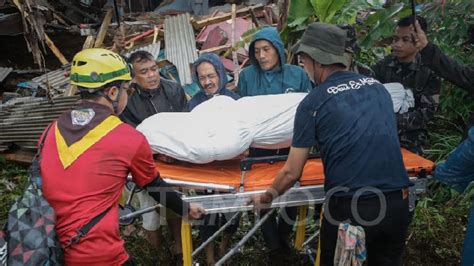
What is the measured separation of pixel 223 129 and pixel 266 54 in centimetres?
103

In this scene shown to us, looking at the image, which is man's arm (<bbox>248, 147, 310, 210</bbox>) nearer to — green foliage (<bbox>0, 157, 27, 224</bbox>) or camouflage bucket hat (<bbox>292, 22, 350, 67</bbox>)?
camouflage bucket hat (<bbox>292, 22, 350, 67</bbox>)

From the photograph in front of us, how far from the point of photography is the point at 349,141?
7.43ft

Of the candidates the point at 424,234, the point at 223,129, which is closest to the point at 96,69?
the point at 223,129

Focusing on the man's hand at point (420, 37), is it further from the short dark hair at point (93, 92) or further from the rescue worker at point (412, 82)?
the short dark hair at point (93, 92)

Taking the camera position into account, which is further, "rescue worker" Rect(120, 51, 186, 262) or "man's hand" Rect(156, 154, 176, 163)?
"rescue worker" Rect(120, 51, 186, 262)

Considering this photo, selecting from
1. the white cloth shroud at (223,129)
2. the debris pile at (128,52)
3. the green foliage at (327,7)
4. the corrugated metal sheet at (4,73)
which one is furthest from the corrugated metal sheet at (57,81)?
the white cloth shroud at (223,129)

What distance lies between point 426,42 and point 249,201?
5.74ft

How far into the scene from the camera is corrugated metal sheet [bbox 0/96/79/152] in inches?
230

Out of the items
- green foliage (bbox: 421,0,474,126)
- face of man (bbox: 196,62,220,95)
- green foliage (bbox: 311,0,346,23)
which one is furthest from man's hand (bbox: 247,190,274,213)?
green foliage (bbox: 421,0,474,126)

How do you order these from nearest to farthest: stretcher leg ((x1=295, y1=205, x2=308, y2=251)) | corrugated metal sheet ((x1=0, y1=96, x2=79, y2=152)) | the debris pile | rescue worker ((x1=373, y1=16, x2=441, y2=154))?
1. rescue worker ((x1=373, y1=16, x2=441, y2=154))
2. stretcher leg ((x1=295, y1=205, x2=308, y2=251))
3. corrugated metal sheet ((x1=0, y1=96, x2=79, y2=152))
4. the debris pile

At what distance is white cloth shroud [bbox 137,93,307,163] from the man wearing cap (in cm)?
48

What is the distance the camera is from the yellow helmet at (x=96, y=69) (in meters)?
2.12

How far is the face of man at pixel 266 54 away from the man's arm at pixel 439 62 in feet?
3.40

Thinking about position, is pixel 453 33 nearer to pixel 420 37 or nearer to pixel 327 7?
pixel 420 37
